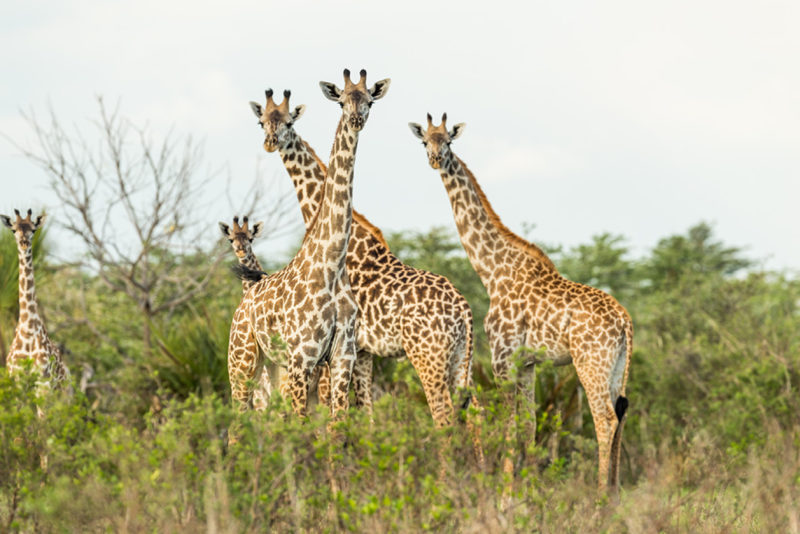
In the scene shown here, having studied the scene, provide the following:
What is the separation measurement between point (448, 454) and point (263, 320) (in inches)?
103

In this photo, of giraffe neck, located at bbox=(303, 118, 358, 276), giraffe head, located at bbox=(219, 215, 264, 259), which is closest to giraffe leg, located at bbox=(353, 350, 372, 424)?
giraffe neck, located at bbox=(303, 118, 358, 276)

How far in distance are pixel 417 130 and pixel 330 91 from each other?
1807 mm

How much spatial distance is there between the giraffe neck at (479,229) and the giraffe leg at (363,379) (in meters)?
1.38

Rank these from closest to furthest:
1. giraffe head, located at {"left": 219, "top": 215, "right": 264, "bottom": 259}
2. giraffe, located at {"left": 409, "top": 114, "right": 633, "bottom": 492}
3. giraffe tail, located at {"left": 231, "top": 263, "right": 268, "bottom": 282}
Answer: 1. giraffe, located at {"left": 409, "top": 114, "right": 633, "bottom": 492}
2. giraffe tail, located at {"left": 231, "top": 263, "right": 268, "bottom": 282}
3. giraffe head, located at {"left": 219, "top": 215, "right": 264, "bottom": 259}

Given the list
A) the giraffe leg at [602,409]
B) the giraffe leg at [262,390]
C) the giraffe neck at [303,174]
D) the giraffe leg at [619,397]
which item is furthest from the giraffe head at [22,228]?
the giraffe leg at [619,397]

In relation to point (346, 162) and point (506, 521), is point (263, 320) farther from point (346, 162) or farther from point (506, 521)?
point (506, 521)

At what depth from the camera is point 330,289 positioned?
726 cm

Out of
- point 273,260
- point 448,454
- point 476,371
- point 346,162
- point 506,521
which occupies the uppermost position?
point 273,260

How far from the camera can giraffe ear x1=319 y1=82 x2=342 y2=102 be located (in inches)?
285

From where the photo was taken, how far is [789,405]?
11.9m

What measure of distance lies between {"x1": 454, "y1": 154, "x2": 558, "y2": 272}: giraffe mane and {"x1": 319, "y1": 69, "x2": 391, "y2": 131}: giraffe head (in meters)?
2.28

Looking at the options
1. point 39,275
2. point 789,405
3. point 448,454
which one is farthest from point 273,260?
point 448,454

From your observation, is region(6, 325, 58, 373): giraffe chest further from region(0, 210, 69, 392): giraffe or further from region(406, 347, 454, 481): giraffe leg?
region(406, 347, 454, 481): giraffe leg

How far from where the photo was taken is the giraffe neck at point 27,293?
986cm
